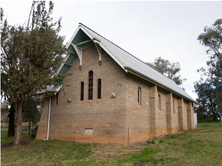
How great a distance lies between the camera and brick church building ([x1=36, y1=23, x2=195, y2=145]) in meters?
15.2

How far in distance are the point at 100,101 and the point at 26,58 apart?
20.7 ft

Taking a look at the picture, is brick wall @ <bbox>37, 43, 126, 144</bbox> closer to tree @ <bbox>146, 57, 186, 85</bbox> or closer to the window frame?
the window frame

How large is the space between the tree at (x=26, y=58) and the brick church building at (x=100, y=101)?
97.7 inches

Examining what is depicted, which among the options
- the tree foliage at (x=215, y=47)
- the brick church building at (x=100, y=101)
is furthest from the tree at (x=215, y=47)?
the brick church building at (x=100, y=101)

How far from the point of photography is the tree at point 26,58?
1395 cm

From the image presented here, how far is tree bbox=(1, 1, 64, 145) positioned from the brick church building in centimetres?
248

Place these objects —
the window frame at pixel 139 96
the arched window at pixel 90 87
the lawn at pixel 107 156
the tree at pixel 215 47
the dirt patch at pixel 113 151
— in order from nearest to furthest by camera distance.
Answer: the lawn at pixel 107 156, the dirt patch at pixel 113 151, the window frame at pixel 139 96, the arched window at pixel 90 87, the tree at pixel 215 47

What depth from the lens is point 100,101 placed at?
53.5ft

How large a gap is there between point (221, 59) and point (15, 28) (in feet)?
101


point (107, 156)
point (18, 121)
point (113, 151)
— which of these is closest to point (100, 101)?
point (113, 151)

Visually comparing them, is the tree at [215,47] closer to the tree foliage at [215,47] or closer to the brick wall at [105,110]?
the tree foliage at [215,47]

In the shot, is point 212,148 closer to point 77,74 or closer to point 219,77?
point 77,74

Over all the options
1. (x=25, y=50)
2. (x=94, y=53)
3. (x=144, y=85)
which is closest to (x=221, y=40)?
(x=144, y=85)

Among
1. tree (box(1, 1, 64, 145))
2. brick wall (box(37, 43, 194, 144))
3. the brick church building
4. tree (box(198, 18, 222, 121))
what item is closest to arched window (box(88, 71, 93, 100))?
the brick church building
